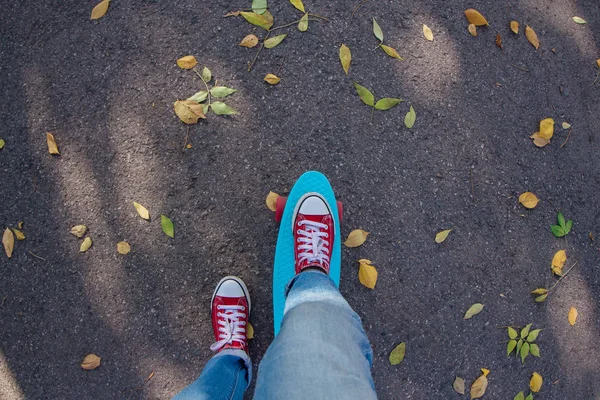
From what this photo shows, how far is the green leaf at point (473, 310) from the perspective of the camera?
6.09 feet

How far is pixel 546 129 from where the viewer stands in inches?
75.9

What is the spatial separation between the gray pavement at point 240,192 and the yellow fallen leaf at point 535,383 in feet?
0.09

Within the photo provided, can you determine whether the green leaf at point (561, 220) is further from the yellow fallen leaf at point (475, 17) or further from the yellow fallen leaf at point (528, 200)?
the yellow fallen leaf at point (475, 17)

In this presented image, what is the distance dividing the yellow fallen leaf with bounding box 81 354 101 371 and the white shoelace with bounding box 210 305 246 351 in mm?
489

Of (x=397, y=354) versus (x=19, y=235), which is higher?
(x=19, y=235)

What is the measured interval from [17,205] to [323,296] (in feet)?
4.36

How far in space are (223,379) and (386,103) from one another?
1295mm

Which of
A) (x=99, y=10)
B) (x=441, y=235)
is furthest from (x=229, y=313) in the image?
(x=99, y=10)

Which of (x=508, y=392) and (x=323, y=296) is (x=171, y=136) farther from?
(x=508, y=392)

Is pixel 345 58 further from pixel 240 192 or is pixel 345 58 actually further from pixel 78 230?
pixel 78 230

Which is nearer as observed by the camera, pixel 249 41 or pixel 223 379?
pixel 223 379

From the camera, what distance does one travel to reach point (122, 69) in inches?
71.9

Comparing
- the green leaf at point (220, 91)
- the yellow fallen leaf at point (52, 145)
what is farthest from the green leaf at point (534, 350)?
the yellow fallen leaf at point (52, 145)

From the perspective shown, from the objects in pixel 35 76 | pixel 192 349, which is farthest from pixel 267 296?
Result: pixel 35 76
